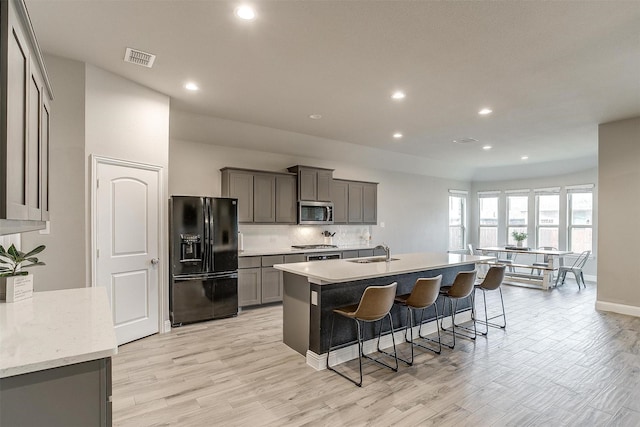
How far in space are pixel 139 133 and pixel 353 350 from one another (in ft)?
11.3

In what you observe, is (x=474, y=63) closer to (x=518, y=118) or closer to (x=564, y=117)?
(x=518, y=118)

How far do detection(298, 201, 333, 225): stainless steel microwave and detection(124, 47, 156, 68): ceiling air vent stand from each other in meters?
3.42

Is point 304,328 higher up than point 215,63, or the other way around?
point 215,63

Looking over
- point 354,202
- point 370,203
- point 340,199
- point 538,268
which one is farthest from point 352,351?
point 538,268

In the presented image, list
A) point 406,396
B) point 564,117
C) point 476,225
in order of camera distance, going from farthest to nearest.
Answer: point 476,225 < point 564,117 < point 406,396

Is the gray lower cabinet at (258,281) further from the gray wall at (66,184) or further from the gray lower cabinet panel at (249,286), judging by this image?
the gray wall at (66,184)

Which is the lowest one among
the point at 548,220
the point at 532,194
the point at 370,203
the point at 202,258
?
the point at 202,258

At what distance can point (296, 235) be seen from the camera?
6.59 m

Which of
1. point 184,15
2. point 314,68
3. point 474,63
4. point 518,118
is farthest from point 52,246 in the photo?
point 518,118

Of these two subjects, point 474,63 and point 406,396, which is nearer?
point 406,396

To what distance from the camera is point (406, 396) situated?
2727mm

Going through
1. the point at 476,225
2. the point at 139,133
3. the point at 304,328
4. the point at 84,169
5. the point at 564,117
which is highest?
the point at 564,117

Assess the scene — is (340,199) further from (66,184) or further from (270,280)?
(66,184)

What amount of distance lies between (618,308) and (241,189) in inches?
241
